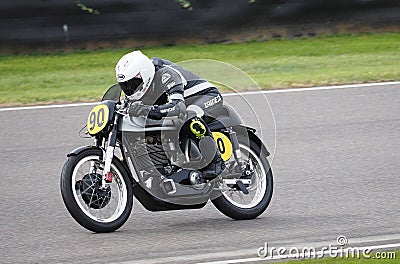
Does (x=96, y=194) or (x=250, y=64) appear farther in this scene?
(x=250, y=64)

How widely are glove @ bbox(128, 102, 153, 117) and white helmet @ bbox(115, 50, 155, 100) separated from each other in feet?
0.42

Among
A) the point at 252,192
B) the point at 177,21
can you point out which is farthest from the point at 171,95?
the point at 177,21

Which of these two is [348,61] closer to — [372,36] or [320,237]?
[372,36]

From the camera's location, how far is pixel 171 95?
7.14 m

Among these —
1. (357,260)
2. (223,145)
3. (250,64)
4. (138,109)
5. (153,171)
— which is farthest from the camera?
(250,64)

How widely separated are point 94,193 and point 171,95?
92 centimetres

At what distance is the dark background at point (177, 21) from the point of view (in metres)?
14.6

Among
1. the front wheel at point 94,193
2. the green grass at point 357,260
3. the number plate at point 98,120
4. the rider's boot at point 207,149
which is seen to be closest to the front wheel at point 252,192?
the rider's boot at point 207,149

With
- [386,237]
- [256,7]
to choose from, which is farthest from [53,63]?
[386,237]

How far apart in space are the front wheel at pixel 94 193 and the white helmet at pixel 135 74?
1.71ft

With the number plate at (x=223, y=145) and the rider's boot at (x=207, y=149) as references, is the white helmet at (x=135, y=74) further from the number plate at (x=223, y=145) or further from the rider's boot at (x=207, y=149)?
the number plate at (x=223, y=145)

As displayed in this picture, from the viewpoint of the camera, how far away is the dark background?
1464cm

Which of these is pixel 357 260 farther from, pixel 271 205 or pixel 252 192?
pixel 271 205

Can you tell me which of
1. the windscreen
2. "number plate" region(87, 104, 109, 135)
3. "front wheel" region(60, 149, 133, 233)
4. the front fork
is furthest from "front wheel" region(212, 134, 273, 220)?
"number plate" region(87, 104, 109, 135)
